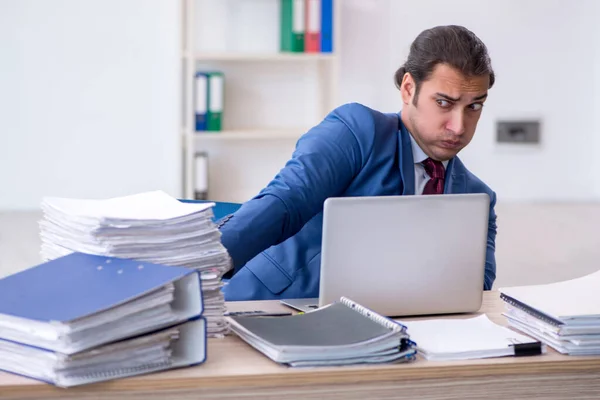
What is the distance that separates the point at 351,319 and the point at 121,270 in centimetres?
37

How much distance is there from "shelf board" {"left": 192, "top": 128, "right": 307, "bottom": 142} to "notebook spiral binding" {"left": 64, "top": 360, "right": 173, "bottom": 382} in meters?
3.94

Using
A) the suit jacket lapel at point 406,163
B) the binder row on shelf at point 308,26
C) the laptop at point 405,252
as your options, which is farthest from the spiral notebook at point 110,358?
the binder row on shelf at point 308,26

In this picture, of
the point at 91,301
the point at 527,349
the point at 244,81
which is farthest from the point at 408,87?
the point at 244,81

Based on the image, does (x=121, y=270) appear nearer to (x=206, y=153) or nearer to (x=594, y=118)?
(x=206, y=153)

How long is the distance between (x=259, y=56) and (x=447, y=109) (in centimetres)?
322

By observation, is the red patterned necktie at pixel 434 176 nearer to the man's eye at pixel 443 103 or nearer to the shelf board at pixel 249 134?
the man's eye at pixel 443 103

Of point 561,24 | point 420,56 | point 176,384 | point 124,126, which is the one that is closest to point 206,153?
point 124,126

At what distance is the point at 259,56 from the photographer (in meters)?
5.21

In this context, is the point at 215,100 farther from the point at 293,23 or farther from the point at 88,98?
the point at 88,98

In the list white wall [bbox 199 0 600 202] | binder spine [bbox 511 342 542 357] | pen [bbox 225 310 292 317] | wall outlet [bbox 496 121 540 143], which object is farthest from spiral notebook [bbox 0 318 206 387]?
wall outlet [bbox 496 121 540 143]

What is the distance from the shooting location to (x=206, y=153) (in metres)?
5.44

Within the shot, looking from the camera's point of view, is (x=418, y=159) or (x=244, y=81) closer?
(x=418, y=159)

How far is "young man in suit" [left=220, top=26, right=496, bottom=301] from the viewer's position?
2070mm

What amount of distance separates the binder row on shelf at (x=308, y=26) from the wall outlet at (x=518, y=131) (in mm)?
1283
